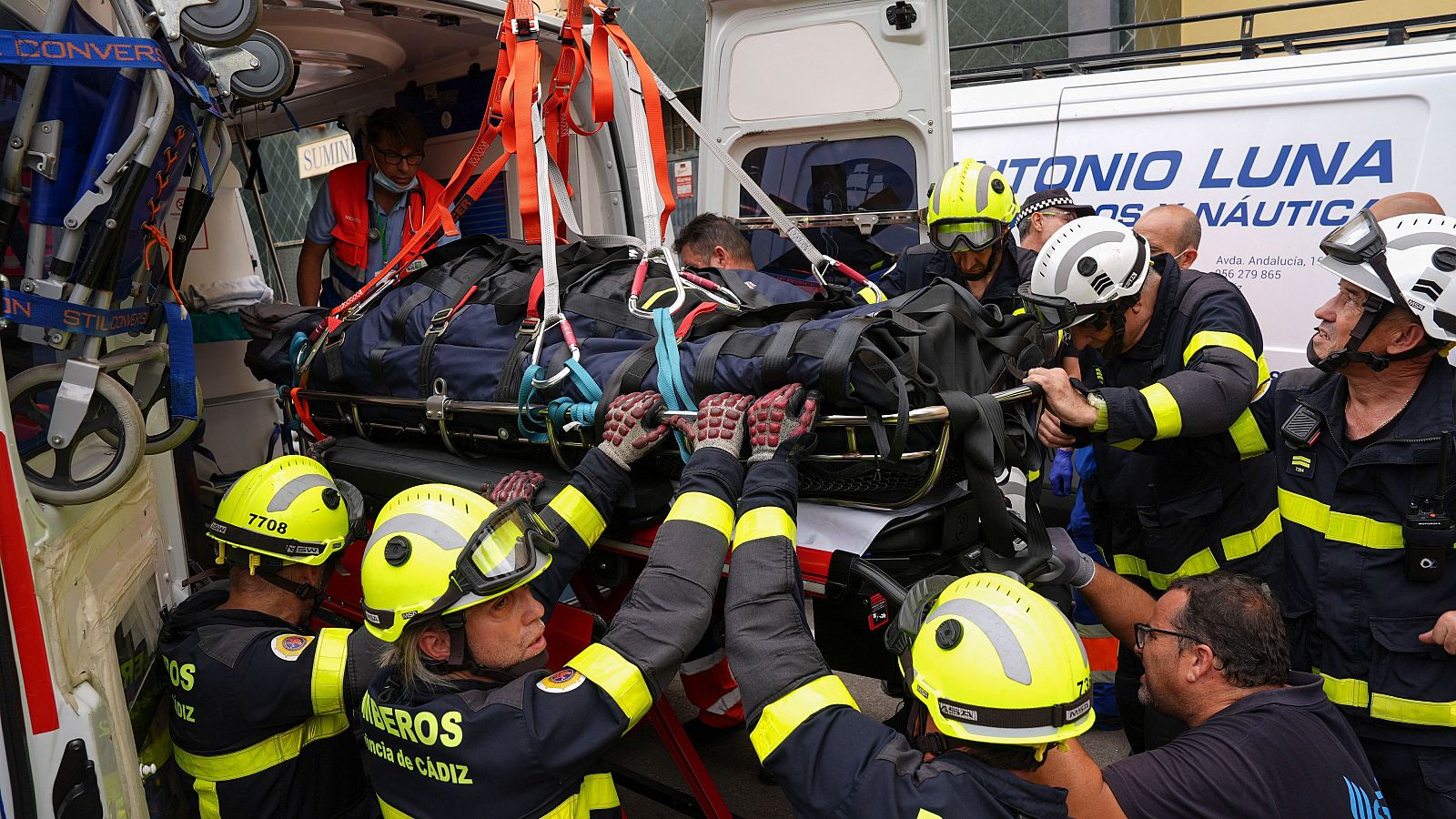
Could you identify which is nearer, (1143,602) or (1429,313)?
(1429,313)

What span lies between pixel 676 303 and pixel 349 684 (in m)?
1.15

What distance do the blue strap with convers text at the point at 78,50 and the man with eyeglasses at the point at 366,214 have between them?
262cm

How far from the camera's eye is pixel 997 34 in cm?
792

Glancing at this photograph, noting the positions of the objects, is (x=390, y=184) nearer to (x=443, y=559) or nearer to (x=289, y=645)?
(x=289, y=645)

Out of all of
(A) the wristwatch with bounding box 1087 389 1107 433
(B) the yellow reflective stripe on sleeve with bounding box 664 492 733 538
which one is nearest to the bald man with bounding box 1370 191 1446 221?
(A) the wristwatch with bounding box 1087 389 1107 433

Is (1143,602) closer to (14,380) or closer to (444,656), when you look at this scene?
(444,656)

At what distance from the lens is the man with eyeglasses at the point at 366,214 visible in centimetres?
450

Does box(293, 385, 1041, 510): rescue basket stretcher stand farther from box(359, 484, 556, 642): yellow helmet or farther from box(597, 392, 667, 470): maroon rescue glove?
box(359, 484, 556, 642): yellow helmet

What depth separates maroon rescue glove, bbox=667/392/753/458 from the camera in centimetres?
217

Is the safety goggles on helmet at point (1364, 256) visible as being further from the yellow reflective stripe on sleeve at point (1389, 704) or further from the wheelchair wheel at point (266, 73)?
the wheelchair wheel at point (266, 73)

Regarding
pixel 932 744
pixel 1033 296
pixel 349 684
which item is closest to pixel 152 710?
pixel 349 684

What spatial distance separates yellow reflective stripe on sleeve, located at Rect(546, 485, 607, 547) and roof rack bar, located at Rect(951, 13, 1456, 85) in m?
4.08

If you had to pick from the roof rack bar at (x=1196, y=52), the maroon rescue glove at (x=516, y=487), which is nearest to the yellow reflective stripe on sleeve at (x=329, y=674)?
the maroon rescue glove at (x=516, y=487)

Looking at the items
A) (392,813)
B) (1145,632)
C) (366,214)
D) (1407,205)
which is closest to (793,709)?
(392,813)
